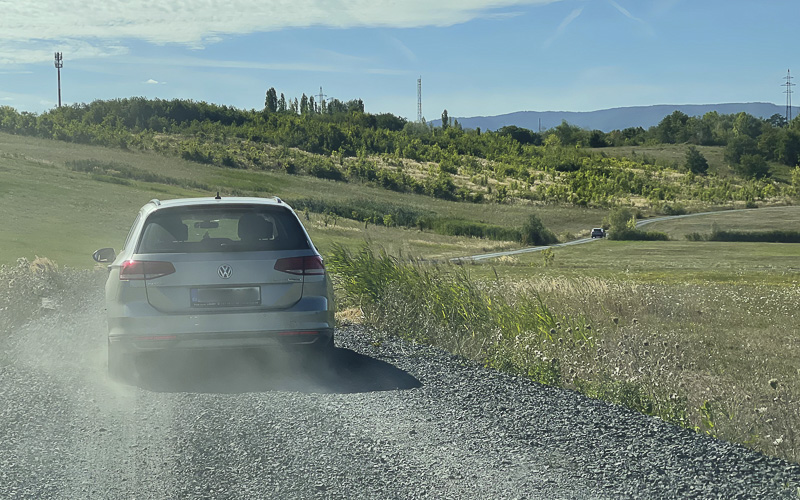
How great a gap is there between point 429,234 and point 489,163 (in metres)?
93.4

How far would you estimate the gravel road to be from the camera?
15.3 ft

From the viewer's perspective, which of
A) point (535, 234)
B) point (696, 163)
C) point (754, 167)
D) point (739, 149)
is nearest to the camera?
point (535, 234)

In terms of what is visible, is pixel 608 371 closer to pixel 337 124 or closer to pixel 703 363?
pixel 703 363

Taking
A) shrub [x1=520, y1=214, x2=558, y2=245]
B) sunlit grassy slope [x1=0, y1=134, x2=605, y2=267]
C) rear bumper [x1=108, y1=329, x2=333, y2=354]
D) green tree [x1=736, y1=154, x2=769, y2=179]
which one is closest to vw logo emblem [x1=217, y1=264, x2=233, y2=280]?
rear bumper [x1=108, y1=329, x2=333, y2=354]

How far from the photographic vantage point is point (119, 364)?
298 inches

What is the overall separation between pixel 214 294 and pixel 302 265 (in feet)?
2.68

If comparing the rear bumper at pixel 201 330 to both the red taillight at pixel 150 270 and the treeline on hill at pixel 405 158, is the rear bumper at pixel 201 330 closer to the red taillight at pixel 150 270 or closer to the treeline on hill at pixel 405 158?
the red taillight at pixel 150 270

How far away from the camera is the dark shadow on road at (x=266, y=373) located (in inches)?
293

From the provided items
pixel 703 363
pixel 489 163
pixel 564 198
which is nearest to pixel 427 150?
pixel 489 163

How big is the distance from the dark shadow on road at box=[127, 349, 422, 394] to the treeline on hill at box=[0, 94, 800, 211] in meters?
127

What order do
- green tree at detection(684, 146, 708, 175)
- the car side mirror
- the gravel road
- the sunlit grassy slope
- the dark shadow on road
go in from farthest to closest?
green tree at detection(684, 146, 708, 175), the sunlit grassy slope, the car side mirror, the dark shadow on road, the gravel road

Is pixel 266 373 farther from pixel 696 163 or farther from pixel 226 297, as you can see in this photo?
pixel 696 163

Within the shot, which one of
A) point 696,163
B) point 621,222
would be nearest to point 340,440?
point 621,222

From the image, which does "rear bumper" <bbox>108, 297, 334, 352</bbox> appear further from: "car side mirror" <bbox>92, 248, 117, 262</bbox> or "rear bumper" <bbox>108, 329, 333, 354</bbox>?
"car side mirror" <bbox>92, 248, 117, 262</bbox>
